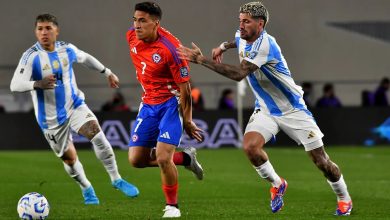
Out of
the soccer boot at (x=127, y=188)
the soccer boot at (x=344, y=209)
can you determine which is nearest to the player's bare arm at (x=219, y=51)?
the soccer boot at (x=344, y=209)

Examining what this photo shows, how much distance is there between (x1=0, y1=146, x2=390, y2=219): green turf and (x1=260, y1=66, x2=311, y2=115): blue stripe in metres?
1.17

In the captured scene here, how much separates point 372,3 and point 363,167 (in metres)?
13.6

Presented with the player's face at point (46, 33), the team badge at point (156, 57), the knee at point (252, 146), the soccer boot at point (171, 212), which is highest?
the team badge at point (156, 57)

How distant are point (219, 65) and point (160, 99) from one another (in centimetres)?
119

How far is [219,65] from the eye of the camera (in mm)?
9156

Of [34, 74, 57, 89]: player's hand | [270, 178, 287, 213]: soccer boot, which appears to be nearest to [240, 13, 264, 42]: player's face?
[270, 178, 287, 213]: soccer boot

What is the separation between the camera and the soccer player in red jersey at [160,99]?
32.0 ft

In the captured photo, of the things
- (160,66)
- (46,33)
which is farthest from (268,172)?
(46,33)

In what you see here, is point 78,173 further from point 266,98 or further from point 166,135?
point 266,98

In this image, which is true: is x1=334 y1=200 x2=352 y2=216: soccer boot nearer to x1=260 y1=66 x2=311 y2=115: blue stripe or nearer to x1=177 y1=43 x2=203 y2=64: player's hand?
x1=260 y1=66 x2=311 y2=115: blue stripe

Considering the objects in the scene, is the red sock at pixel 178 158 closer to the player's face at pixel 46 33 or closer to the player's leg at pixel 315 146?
the player's leg at pixel 315 146

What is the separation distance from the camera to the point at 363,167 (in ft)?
60.1

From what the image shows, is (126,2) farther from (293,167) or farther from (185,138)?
(293,167)

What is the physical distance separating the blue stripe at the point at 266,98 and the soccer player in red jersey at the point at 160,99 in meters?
0.81
